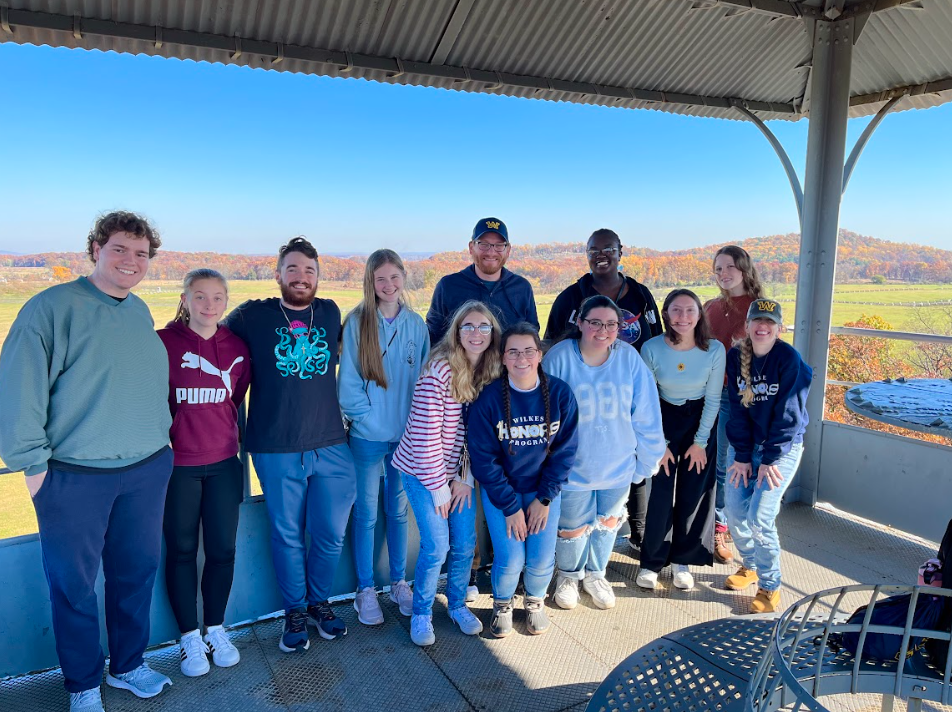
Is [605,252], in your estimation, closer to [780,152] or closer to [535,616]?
[535,616]

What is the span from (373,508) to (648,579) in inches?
61.2

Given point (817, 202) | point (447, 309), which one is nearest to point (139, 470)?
point (447, 309)

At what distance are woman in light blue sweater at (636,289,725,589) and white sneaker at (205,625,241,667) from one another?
2.06 m

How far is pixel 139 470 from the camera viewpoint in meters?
2.23

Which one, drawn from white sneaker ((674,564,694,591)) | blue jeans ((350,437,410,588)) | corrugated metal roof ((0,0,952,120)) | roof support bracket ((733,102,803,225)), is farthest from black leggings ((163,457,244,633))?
roof support bracket ((733,102,803,225))

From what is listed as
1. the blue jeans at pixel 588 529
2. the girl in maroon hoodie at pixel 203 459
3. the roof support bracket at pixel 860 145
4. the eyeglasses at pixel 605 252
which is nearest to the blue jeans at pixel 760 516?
the blue jeans at pixel 588 529

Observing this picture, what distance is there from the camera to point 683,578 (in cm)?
335

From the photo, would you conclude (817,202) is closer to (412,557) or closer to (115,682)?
(412,557)

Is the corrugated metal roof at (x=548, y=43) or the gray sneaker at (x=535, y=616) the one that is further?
the corrugated metal roof at (x=548, y=43)

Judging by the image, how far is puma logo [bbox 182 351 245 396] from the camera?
8.04ft

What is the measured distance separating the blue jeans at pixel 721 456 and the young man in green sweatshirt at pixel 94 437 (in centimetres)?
284

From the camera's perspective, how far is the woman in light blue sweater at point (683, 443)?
10.5ft

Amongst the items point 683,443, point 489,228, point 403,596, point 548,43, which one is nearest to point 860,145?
point 548,43

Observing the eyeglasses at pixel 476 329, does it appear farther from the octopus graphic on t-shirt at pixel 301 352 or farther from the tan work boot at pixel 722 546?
the tan work boot at pixel 722 546
